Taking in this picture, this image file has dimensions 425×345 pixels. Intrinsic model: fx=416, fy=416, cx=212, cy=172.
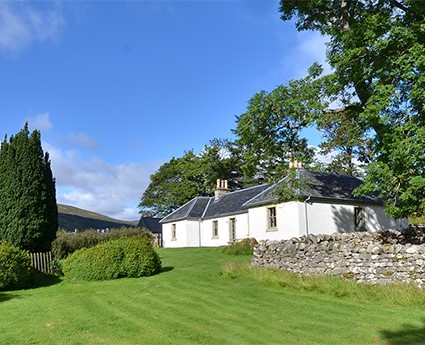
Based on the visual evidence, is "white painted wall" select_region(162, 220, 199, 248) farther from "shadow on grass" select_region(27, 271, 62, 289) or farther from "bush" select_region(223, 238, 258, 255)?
"shadow on grass" select_region(27, 271, 62, 289)

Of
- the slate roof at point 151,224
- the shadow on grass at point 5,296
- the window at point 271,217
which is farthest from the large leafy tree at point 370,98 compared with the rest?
the slate roof at point 151,224

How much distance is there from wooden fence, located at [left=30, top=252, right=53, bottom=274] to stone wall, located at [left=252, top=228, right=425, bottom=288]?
8.88 metres

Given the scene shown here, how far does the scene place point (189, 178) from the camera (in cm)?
6034

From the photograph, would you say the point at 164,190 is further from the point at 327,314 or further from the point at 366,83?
the point at 327,314

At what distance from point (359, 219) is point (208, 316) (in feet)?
69.9

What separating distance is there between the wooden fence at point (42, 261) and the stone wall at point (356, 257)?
29.1ft

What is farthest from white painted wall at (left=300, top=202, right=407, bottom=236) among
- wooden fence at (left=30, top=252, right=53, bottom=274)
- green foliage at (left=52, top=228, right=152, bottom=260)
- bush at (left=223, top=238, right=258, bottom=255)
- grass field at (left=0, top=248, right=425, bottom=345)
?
wooden fence at (left=30, top=252, right=53, bottom=274)

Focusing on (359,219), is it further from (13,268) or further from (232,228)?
(13,268)

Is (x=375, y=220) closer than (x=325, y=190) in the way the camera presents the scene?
No

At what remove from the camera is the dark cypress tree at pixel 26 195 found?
1803 centimetres

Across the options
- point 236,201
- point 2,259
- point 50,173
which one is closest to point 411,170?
point 2,259

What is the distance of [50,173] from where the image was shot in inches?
779

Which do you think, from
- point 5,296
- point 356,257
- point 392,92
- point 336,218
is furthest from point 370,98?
point 336,218

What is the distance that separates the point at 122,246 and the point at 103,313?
7493 millimetres
